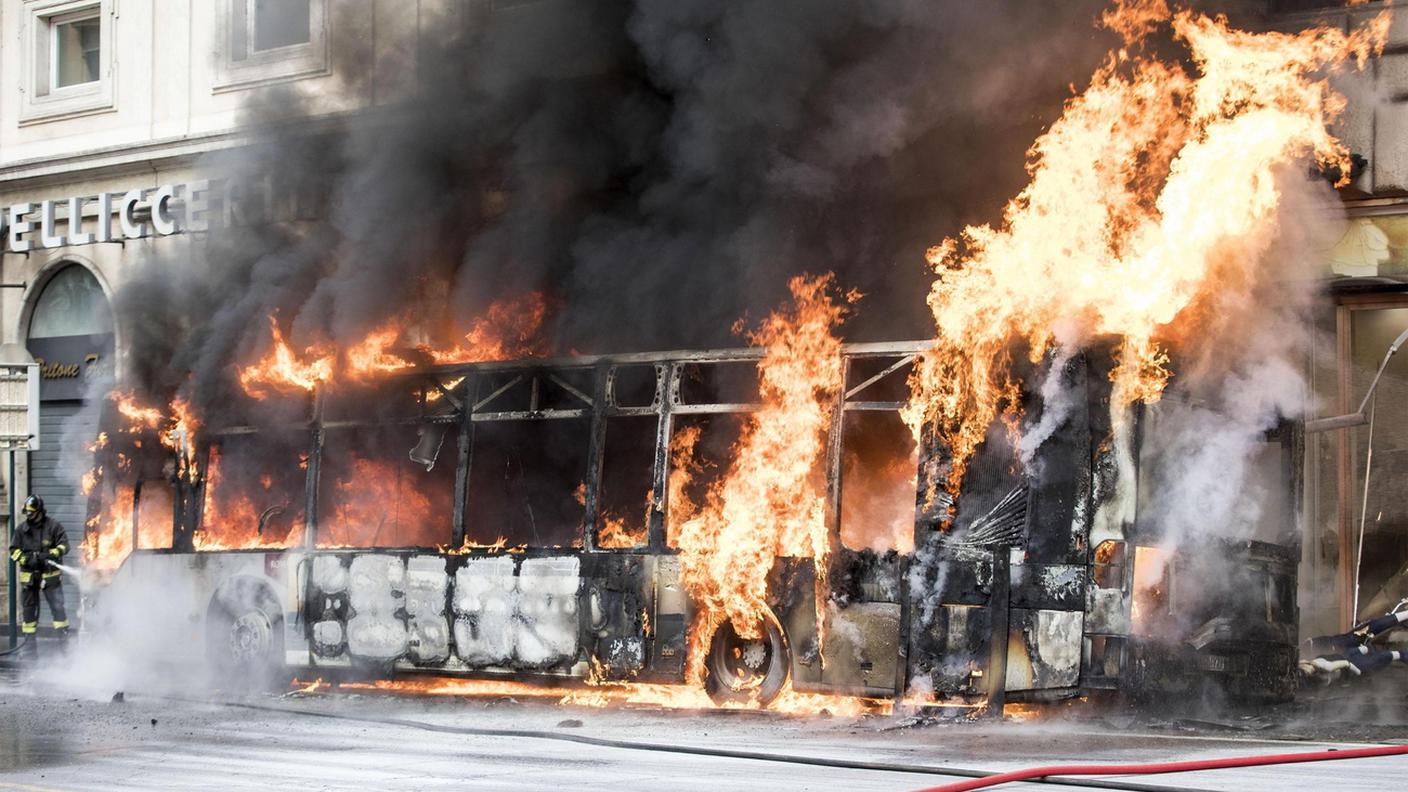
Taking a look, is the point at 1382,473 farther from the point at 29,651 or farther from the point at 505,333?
the point at 29,651

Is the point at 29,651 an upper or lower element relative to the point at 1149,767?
lower

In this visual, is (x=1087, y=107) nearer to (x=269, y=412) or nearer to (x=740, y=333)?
(x=740, y=333)

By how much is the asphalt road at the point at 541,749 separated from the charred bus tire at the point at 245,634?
113cm

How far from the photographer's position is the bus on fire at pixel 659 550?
9.83 m

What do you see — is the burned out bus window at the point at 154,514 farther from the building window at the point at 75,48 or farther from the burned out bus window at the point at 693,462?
the building window at the point at 75,48

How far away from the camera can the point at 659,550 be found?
37.1 feet

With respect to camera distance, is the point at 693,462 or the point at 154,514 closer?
the point at 693,462

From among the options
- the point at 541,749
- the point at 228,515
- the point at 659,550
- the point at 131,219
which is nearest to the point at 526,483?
the point at 659,550

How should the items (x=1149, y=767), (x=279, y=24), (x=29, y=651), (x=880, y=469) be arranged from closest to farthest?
(x=1149, y=767)
(x=880, y=469)
(x=29, y=651)
(x=279, y=24)

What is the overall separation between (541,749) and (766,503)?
2429 mm

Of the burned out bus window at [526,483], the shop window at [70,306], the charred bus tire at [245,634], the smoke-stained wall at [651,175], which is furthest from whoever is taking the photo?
the shop window at [70,306]

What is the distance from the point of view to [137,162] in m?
22.0

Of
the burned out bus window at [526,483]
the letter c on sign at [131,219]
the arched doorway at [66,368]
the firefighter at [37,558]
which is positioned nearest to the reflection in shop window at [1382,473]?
the burned out bus window at [526,483]

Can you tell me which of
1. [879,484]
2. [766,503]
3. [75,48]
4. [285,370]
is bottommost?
[766,503]
